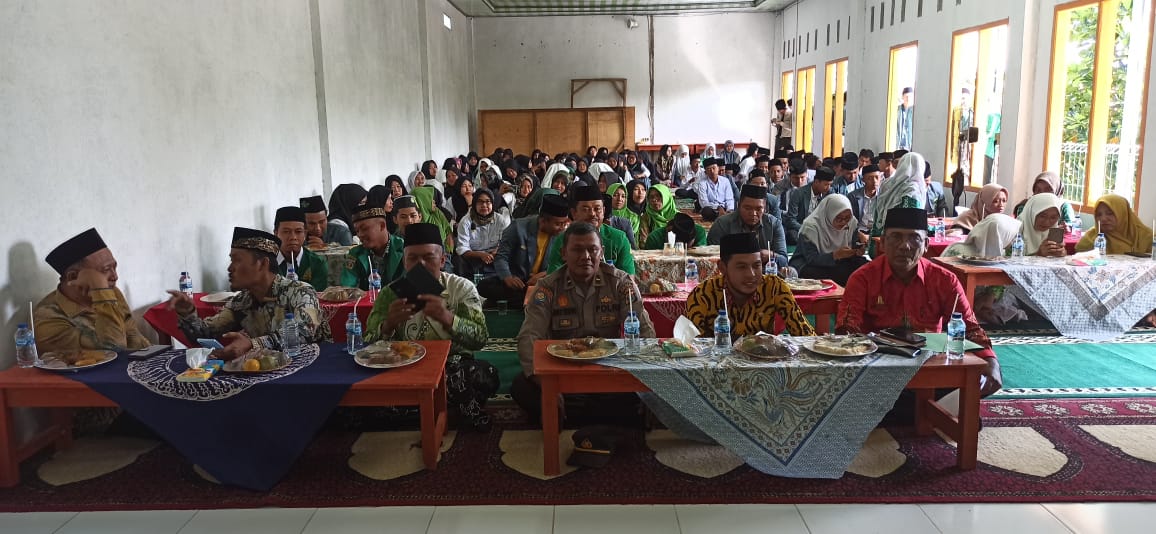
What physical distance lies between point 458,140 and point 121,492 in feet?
49.8

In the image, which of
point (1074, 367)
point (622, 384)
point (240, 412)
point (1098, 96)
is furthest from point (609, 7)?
point (240, 412)

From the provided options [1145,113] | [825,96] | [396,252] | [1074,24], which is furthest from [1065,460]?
[825,96]

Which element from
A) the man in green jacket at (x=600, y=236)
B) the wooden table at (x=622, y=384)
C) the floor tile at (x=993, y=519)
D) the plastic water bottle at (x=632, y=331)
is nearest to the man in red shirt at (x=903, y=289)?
the wooden table at (x=622, y=384)

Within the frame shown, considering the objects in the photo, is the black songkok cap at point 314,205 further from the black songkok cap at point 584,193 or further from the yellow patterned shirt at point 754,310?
the yellow patterned shirt at point 754,310

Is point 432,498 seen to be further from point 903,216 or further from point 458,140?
point 458,140

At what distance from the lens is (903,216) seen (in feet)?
14.1

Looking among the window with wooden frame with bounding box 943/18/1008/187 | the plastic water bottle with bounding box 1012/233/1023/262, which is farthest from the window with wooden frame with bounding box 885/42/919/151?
the plastic water bottle with bounding box 1012/233/1023/262

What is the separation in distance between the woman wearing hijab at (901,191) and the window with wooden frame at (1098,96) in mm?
1915

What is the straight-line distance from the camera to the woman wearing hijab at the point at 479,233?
7.80 meters

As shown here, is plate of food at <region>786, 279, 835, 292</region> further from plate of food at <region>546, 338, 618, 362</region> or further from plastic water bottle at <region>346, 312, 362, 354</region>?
plastic water bottle at <region>346, 312, 362, 354</region>

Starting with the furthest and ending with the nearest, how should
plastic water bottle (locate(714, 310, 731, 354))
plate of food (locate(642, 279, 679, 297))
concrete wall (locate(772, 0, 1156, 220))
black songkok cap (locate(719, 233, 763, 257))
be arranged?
concrete wall (locate(772, 0, 1156, 220))
plate of food (locate(642, 279, 679, 297))
black songkok cap (locate(719, 233, 763, 257))
plastic water bottle (locate(714, 310, 731, 354))

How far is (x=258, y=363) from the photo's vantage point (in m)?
3.72

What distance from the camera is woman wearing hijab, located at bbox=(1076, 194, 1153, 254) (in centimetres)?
630

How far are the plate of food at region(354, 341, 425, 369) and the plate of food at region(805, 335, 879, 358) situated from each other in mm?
1875
